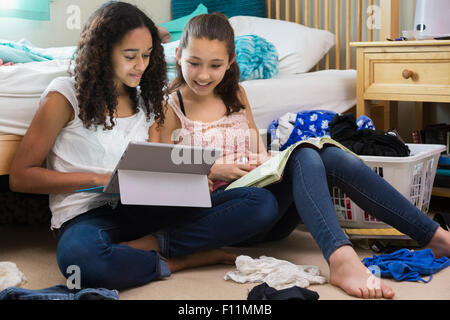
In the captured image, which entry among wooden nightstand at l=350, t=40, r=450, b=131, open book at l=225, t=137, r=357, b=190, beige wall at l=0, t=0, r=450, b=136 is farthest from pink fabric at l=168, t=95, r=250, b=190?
beige wall at l=0, t=0, r=450, b=136

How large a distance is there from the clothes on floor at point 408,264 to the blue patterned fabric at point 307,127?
2.13 feet

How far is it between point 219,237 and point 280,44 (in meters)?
1.42

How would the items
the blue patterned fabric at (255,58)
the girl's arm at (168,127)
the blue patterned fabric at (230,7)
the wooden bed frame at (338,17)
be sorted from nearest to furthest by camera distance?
the girl's arm at (168,127)
the blue patterned fabric at (255,58)
the wooden bed frame at (338,17)
the blue patterned fabric at (230,7)

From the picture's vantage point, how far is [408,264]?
141cm

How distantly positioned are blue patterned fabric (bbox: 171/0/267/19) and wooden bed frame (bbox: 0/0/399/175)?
0.05 m

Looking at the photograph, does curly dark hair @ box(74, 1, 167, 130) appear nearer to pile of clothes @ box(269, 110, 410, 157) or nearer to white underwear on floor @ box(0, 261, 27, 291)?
white underwear on floor @ box(0, 261, 27, 291)

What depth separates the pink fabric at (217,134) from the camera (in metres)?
1.67

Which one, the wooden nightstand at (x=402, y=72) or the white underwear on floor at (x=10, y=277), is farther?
the wooden nightstand at (x=402, y=72)

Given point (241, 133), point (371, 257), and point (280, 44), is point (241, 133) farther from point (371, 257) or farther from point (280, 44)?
point (280, 44)

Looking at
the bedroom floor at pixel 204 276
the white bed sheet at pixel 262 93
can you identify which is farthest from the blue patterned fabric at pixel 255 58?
the bedroom floor at pixel 204 276

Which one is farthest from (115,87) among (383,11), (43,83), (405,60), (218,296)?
(383,11)

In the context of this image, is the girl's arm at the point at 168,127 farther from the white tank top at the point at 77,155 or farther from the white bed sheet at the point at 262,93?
the white bed sheet at the point at 262,93

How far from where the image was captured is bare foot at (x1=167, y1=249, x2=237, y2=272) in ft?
4.85

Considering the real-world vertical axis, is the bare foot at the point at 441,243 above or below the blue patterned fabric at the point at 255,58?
below
